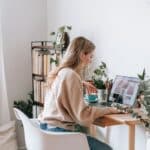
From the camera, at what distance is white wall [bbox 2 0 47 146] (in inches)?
151

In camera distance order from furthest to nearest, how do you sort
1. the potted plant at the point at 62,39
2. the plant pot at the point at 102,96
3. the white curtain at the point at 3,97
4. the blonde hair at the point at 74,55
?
the white curtain at the point at 3,97
the potted plant at the point at 62,39
the plant pot at the point at 102,96
the blonde hair at the point at 74,55

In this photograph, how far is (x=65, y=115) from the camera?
2312mm

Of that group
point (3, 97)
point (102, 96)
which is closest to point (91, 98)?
point (102, 96)

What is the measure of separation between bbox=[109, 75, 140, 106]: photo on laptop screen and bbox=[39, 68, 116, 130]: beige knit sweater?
220mm

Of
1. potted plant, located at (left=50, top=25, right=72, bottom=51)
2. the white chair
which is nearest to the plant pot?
the white chair

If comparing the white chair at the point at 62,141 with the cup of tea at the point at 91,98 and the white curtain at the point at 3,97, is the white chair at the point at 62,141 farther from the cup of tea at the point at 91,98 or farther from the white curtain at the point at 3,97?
the white curtain at the point at 3,97

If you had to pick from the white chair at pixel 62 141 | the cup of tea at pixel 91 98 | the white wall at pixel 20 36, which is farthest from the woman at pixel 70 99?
the white wall at pixel 20 36

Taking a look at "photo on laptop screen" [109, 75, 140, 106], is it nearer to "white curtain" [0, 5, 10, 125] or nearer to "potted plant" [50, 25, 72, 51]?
"potted plant" [50, 25, 72, 51]

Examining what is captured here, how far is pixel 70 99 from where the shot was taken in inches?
89.8

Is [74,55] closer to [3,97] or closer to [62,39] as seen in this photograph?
[62,39]

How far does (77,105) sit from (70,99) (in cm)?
6

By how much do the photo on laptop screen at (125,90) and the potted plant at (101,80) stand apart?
3.1 inches

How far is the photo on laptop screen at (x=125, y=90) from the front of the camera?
2.49 m

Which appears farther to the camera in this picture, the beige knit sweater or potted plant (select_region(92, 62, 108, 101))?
potted plant (select_region(92, 62, 108, 101))
